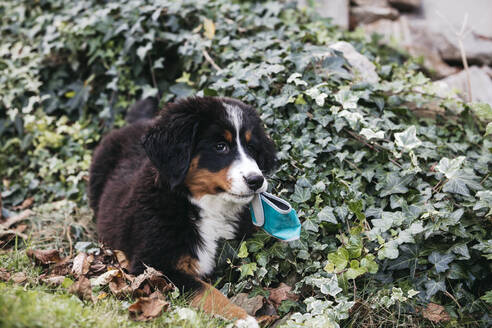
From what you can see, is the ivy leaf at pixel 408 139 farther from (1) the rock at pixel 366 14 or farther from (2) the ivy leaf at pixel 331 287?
(1) the rock at pixel 366 14

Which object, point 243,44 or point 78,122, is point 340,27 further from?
point 78,122

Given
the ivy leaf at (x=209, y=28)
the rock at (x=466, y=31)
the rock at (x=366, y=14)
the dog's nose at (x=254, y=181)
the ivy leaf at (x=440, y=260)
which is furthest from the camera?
the rock at (x=366, y=14)

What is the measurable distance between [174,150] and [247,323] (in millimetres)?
1050

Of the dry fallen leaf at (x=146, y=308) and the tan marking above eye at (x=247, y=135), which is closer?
the dry fallen leaf at (x=146, y=308)

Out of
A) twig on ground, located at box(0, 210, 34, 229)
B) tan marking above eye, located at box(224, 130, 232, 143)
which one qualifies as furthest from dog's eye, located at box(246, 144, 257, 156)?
twig on ground, located at box(0, 210, 34, 229)

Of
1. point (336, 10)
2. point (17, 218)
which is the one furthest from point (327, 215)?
point (336, 10)

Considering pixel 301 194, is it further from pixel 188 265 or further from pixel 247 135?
pixel 188 265

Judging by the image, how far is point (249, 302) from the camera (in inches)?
108

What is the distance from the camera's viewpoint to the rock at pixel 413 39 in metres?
5.67

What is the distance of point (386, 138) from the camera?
3428 mm

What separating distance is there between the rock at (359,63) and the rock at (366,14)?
1846mm

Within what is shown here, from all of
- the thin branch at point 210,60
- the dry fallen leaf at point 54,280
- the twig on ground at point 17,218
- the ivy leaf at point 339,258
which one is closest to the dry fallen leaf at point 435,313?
the ivy leaf at point 339,258

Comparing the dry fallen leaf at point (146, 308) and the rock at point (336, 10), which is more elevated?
the rock at point (336, 10)

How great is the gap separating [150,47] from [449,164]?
9.55 ft
